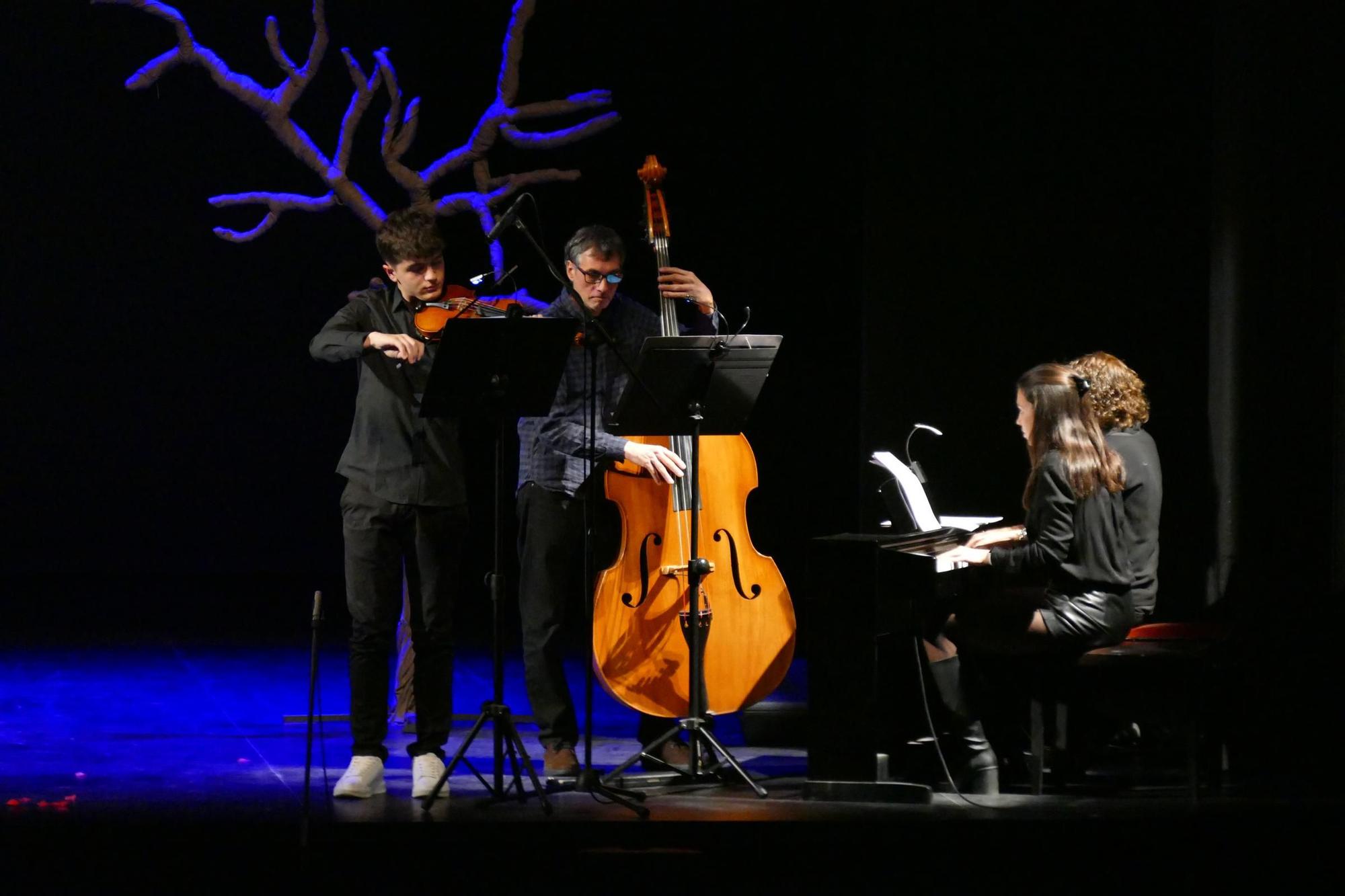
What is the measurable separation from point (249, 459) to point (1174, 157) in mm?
5932

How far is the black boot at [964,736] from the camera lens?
4004mm

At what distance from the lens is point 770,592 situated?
4.07 metres

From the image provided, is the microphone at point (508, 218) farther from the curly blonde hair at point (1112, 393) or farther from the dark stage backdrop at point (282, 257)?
the dark stage backdrop at point (282, 257)

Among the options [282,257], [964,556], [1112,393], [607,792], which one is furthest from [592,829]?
[282,257]

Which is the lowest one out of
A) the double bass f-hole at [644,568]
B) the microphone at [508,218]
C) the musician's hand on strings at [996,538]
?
the double bass f-hole at [644,568]

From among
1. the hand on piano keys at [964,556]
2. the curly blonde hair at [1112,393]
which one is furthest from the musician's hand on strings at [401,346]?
the curly blonde hair at [1112,393]

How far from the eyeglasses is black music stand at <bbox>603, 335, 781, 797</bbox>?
423mm

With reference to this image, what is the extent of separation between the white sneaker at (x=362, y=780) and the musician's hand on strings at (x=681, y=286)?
1.47 metres

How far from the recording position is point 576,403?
4.26 meters

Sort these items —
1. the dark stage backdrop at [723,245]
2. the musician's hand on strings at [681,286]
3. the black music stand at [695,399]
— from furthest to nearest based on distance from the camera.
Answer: the dark stage backdrop at [723,245], the musician's hand on strings at [681,286], the black music stand at [695,399]

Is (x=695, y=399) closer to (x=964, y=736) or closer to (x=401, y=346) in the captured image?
(x=401, y=346)

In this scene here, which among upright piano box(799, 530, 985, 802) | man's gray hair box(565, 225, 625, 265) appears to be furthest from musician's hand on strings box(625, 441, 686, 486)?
man's gray hair box(565, 225, 625, 265)

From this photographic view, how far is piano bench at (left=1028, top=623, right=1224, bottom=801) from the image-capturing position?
3949 mm

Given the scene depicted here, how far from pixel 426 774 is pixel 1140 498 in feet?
6.97
